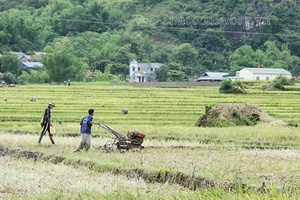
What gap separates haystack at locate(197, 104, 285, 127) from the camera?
26.0 metres

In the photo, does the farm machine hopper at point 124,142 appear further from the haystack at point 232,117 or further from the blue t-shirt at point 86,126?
the haystack at point 232,117

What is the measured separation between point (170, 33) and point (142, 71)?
2723 centimetres

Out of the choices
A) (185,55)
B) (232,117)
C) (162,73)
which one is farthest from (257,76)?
(232,117)

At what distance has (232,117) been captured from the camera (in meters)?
26.4

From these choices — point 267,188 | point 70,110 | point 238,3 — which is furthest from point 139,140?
point 238,3

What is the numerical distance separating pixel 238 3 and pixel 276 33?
12982mm

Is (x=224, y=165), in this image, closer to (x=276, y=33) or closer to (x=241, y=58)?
(x=241, y=58)

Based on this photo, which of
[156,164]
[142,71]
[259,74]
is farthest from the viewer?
[142,71]

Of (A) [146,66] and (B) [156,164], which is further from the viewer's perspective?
(A) [146,66]

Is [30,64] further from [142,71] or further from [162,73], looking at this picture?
[162,73]

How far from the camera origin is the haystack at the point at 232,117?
1024 inches

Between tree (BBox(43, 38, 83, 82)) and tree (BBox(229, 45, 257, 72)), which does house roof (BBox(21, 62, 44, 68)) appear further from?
tree (BBox(229, 45, 257, 72))

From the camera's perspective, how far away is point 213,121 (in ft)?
85.3

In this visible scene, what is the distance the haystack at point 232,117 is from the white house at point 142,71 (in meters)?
69.9
